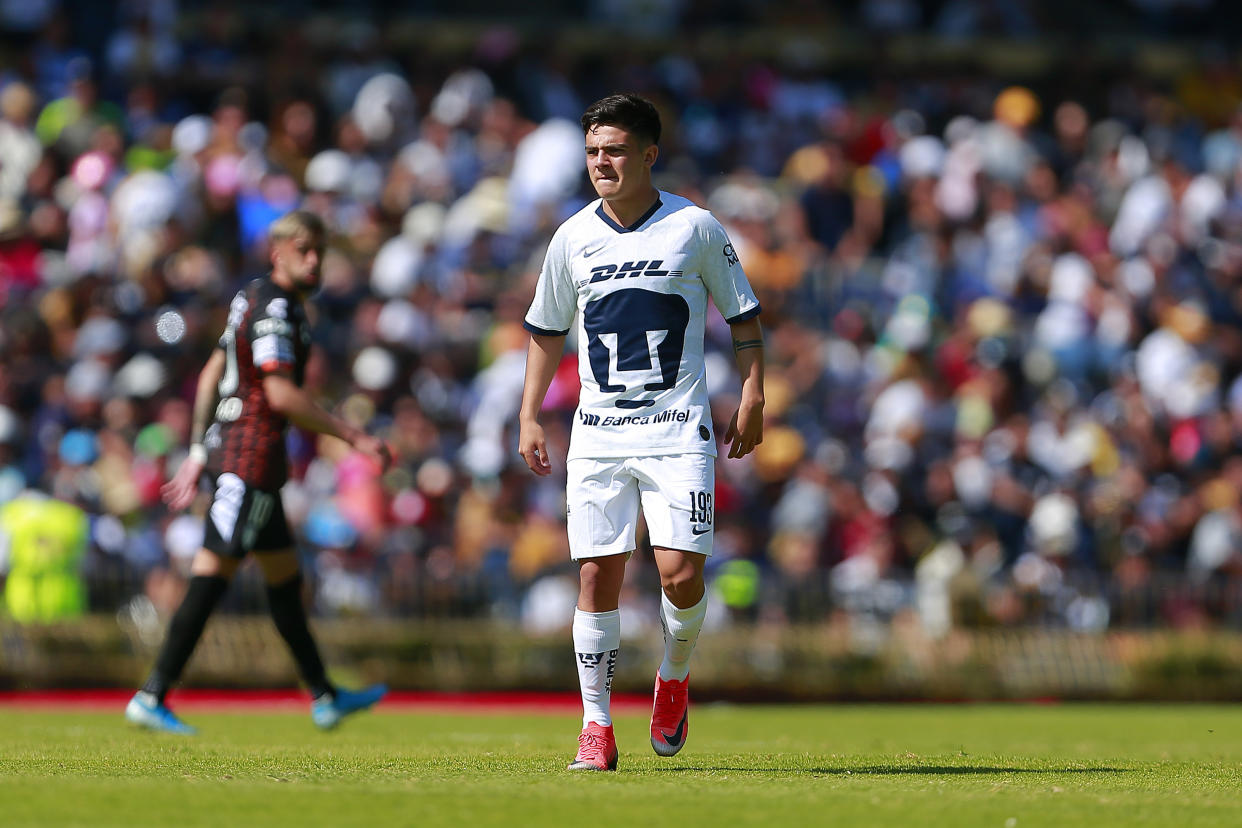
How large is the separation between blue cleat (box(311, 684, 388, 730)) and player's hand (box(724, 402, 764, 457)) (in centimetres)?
284

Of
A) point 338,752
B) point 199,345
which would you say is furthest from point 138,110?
point 338,752

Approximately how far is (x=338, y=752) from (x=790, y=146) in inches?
614

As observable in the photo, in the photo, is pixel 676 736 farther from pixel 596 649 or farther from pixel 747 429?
pixel 747 429

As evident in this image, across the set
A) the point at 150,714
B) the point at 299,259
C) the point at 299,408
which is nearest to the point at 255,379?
the point at 299,408

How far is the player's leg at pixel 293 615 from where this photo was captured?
9.10m

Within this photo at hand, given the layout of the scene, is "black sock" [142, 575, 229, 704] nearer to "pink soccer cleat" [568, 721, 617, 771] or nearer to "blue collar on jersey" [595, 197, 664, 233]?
"pink soccer cleat" [568, 721, 617, 771]

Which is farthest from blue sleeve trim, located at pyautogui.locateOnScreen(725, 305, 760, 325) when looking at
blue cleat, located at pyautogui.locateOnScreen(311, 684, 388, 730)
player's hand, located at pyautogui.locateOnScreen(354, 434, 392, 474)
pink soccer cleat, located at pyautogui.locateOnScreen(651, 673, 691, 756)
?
blue cleat, located at pyautogui.locateOnScreen(311, 684, 388, 730)

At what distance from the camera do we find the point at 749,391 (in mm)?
7379

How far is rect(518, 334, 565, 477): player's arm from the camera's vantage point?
738cm

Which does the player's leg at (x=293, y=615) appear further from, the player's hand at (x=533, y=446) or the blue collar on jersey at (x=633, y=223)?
the blue collar on jersey at (x=633, y=223)

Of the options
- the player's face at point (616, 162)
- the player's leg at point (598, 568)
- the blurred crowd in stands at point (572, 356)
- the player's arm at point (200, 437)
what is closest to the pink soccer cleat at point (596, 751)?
the player's leg at point (598, 568)

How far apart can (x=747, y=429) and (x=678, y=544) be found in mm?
550

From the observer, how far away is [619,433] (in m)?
7.28

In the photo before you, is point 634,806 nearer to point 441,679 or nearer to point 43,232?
point 441,679
